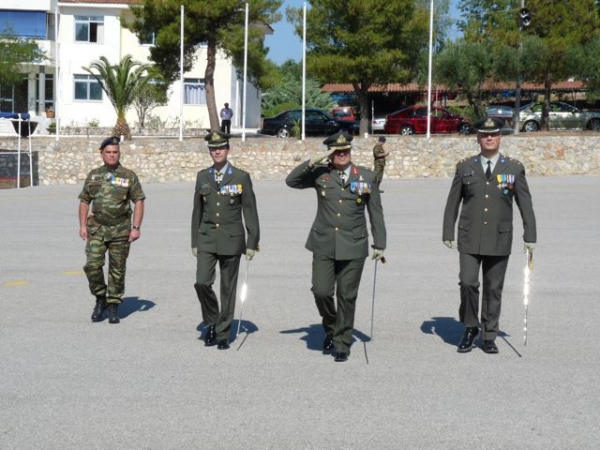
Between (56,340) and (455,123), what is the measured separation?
36.1m

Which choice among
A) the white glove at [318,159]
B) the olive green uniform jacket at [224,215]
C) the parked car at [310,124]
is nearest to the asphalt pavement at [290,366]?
A: the olive green uniform jacket at [224,215]

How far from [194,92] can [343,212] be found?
1799 inches

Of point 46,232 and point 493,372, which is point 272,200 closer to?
point 46,232

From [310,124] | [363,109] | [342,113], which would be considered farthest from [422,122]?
[342,113]

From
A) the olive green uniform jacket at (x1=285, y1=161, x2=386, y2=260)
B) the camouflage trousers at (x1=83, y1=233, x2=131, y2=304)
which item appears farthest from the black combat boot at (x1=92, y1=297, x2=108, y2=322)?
the olive green uniform jacket at (x1=285, y1=161, x2=386, y2=260)

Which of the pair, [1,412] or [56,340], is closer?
[1,412]

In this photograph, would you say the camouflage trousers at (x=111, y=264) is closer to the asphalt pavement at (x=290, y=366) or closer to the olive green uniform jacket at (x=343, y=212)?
the asphalt pavement at (x=290, y=366)

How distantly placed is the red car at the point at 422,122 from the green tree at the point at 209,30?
701 cm

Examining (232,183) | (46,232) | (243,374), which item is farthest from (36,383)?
(46,232)

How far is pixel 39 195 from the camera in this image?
2723 centimetres

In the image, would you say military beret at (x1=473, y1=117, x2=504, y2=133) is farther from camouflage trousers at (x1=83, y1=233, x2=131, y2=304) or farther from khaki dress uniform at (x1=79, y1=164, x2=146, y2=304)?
camouflage trousers at (x1=83, y1=233, x2=131, y2=304)

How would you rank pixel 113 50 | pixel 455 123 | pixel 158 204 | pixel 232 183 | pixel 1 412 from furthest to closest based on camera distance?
pixel 113 50
pixel 455 123
pixel 158 204
pixel 232 183
pixel 1 412

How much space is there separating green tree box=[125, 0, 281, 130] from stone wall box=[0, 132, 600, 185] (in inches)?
331

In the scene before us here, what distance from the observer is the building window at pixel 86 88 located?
5209cm
